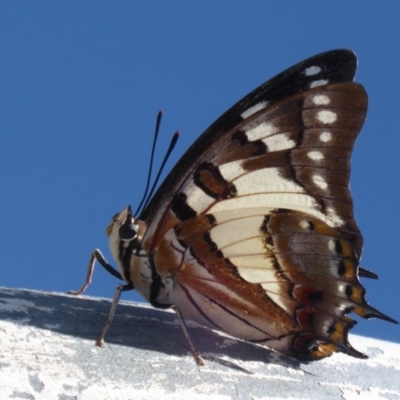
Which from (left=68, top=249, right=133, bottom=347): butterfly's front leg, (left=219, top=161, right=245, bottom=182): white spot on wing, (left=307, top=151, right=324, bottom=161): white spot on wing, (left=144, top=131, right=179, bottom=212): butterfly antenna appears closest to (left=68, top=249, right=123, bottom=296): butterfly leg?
(left=68, top=249, right=133, bottom=347): butterfly's front leg

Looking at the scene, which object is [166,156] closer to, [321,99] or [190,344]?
[321,99]

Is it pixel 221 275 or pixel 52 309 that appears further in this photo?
pixel 221 275

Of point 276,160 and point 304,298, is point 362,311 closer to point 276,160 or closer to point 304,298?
point 304,298

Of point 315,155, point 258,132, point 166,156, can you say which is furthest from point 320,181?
point 166,156

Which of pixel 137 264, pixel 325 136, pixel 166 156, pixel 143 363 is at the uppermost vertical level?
pixel 325 136

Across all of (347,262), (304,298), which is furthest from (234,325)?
(347,262)

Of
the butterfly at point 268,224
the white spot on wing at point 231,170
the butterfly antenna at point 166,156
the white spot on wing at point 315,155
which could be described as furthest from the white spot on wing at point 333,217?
the butterfly antenna at point 166,156

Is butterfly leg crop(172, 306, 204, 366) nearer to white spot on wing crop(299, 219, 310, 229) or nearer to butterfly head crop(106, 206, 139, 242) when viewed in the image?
butterfly head crop(106, 206, 139, 242)
